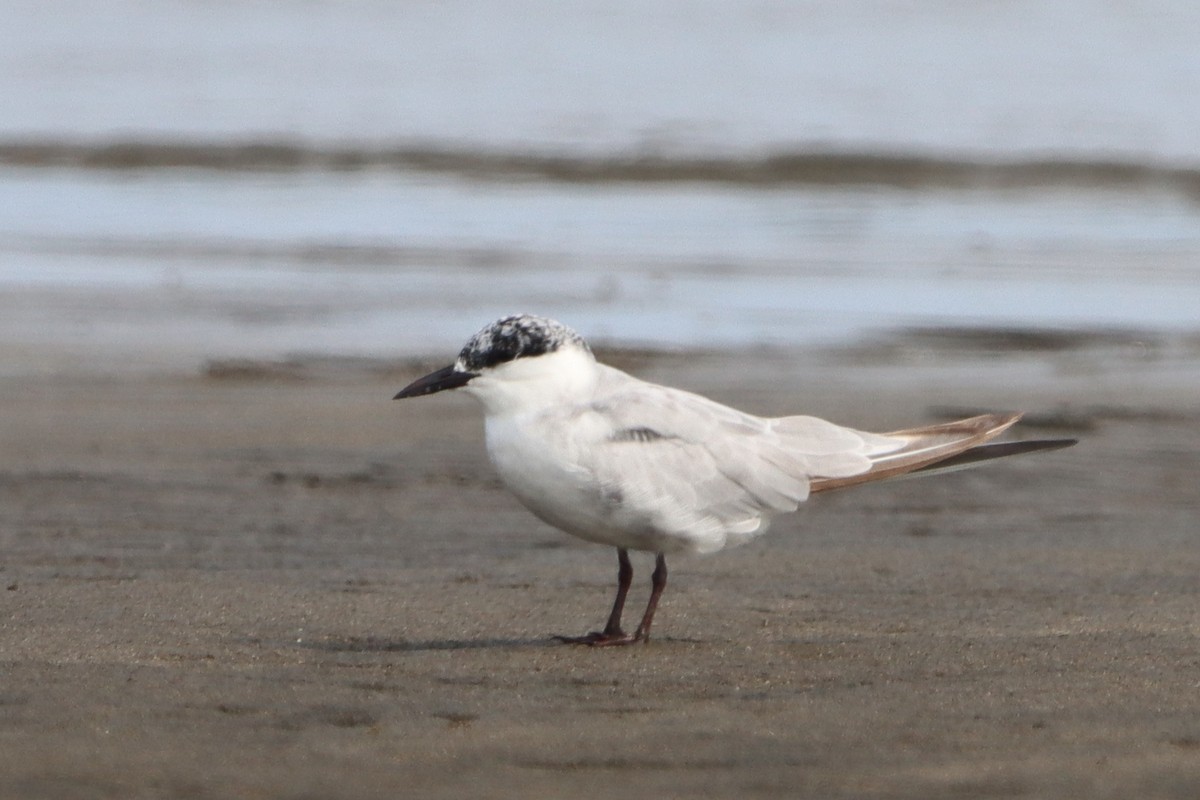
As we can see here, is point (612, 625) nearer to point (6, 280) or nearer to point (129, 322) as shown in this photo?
point (129, 322)

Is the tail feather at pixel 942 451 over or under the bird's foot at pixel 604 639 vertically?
over

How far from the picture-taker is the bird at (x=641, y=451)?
14.8 ft

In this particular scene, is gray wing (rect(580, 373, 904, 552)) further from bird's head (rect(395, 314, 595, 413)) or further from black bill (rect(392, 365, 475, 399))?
black bill (rect(392, 365, 475, 399))

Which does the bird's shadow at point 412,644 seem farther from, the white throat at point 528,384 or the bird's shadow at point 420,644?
the white throat at point 528,384

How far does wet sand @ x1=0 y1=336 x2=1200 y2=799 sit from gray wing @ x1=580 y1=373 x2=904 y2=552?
31cm

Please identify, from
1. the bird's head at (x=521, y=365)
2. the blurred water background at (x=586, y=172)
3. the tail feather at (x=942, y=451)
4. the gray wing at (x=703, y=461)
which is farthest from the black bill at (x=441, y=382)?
the blurred water background at (x=586, y=172)

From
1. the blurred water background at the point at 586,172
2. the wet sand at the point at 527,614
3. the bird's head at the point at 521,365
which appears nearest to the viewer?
the wet sand at the point at 527,614

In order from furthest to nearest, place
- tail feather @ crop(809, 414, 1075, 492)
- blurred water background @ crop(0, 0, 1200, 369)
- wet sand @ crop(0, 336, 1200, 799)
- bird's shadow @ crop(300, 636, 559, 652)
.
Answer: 1. blurred water background @ crop(0, 0, 1200, 369)
2. tail feather @ crop(809, 414, 1075, 492)
3. bird's shadow @ crop(300, 636, 559, 652)
4. wet sand @ crop(0, 336, 1200, 799)

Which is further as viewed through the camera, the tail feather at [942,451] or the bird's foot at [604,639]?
the tail feather at [942,451]

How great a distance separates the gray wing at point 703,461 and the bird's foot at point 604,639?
0.28m

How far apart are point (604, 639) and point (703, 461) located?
52cm

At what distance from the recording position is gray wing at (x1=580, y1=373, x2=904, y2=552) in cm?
454

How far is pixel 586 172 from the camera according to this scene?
1734 centimetres

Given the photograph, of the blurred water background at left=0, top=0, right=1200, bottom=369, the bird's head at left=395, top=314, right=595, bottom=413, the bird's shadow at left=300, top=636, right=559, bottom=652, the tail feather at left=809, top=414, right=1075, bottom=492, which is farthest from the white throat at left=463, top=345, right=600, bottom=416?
the blurred water background at left=0, top=0, right=1200, bottom=369
